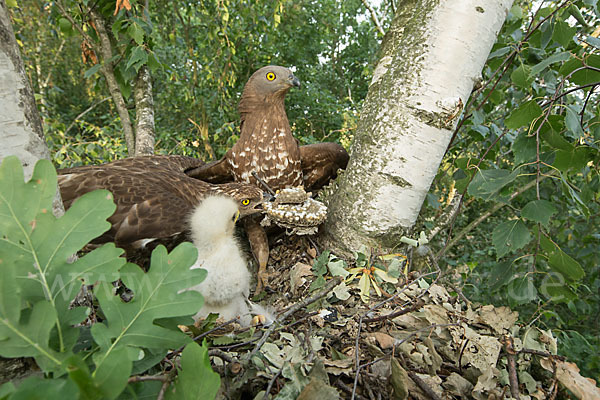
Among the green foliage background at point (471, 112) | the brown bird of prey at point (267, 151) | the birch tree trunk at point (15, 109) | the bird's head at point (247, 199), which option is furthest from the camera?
A: the brown bird of prey at point (267, 151)

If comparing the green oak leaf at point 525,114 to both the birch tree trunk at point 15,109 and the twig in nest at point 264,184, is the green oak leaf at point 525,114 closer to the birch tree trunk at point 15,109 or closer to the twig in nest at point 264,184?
the twig in nest at point 264,184

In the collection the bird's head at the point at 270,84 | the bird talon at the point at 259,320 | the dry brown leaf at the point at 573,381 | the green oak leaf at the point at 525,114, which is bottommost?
the bird talon at the point at 259,320

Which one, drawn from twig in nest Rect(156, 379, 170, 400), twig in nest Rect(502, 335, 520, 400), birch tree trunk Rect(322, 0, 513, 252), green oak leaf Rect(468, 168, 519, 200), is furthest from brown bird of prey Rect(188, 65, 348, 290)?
twig in nest Rect(156, 379, 170, 400)

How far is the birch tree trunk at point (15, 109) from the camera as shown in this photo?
0.61 meters

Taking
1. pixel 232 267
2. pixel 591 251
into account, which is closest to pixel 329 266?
pixel 232 267

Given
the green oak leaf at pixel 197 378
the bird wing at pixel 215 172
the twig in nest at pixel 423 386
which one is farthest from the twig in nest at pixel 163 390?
the bird wing at pixel 215 172

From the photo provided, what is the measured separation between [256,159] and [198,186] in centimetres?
31

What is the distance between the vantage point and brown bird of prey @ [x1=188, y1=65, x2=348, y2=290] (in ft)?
5.76

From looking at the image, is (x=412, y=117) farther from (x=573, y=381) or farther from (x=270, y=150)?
(x=573, y=381)

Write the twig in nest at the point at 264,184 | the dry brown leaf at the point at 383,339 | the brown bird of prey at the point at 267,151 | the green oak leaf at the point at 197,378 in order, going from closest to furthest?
the green oak leaf at the point at 197,378 < the dry brown leaf at the point at 383,339 < the twig in nest at the point at 264,184 < the brown bird of prey at the point at 267,151

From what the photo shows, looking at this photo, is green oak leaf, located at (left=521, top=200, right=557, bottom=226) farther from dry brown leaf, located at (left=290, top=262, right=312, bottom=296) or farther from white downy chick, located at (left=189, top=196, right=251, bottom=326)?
white downy chick, located at (left=189, top=196, right=251, bottom=326)

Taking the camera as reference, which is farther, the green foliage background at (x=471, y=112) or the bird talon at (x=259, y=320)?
the bird talon at (x=259, y=320)

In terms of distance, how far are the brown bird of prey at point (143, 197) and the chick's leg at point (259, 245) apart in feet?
0.42

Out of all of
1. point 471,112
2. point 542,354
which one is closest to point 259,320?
point 542,354
